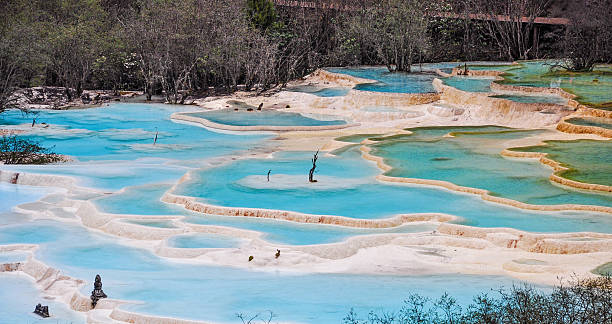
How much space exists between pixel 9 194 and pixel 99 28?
14537 mm

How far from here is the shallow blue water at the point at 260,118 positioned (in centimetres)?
2203

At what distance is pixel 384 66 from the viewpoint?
31703mm

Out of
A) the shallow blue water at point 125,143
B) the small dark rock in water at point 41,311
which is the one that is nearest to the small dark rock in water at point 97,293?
the small dark rock in water at point 41,311

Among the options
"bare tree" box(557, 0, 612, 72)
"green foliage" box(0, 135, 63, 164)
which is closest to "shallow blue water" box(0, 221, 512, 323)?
"green foliage" box(0, 135, 63, 164)

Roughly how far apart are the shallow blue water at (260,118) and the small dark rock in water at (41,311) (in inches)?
523

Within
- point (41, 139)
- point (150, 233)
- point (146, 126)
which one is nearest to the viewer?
point (150, 233)

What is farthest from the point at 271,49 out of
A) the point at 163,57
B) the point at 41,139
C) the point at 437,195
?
the point at 437,195

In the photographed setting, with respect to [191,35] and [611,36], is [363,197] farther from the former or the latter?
[611,36]

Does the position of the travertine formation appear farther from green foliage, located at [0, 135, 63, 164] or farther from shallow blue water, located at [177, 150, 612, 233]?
green foliage, located at [0, 135, 63, 164]

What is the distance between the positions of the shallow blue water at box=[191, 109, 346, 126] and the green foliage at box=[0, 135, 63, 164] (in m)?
5.57

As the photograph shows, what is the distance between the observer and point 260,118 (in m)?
22.9

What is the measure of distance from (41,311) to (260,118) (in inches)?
564

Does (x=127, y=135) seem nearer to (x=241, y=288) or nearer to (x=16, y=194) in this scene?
(x=16, y=194)

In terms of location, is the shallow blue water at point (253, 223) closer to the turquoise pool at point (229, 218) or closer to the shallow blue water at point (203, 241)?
the turquoise pool at point (229, 218)
